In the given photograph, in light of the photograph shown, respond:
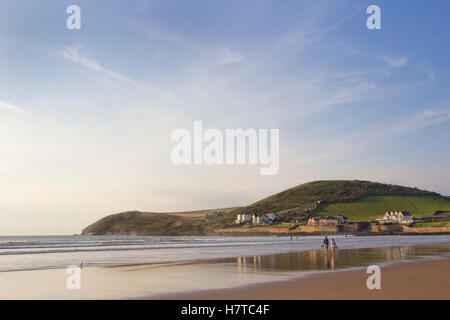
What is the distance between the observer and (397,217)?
185 m

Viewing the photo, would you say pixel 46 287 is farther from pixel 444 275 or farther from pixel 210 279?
pixel 444 275

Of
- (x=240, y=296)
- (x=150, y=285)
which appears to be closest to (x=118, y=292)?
(x=150, y=285)

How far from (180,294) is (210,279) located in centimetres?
483

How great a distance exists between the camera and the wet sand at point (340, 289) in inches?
580

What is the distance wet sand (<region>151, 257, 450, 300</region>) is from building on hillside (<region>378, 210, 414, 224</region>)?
172 m

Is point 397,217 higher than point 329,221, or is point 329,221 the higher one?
point 397,217

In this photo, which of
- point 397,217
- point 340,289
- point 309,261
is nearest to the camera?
point 340,289

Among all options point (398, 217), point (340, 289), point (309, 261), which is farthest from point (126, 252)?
point (398, 217)

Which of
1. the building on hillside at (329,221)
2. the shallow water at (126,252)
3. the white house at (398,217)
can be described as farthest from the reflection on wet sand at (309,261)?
the white house at (398,217)

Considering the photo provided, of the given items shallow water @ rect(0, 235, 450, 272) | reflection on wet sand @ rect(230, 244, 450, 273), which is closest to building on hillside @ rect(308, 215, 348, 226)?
shallow water @ rect(0, 235, 450, 272)

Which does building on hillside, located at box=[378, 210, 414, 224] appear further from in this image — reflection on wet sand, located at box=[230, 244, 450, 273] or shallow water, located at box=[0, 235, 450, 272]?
reflection on wet sand, located at box=[230, 244, 450, 273]

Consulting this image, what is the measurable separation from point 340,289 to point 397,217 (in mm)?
184992

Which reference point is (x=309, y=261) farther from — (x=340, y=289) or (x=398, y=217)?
(x=398, y=217)
